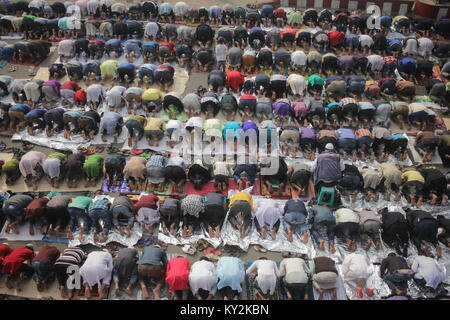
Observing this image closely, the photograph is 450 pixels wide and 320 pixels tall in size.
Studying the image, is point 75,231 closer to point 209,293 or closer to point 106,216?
point 106,216

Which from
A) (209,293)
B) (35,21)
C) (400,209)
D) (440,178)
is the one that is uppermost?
(35,21)

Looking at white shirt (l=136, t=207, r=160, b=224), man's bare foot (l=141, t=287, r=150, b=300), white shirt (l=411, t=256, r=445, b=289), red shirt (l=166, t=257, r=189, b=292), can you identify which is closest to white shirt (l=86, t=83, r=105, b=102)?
Result: white shirt (l=136, t=207, r=160, b=224)

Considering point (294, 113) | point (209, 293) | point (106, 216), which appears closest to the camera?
point (209, 293)

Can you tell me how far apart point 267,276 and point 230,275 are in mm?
850

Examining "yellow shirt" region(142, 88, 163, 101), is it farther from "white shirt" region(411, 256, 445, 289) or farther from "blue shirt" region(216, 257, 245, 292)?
"white shirt" region(411, 256, 445, 289)

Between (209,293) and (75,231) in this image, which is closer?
(209,293)

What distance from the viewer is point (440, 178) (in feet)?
40.9

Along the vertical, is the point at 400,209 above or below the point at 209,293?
above

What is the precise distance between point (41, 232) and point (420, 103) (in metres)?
13.2

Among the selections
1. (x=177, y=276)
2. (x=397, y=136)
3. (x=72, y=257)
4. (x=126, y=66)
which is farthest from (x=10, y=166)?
(x=397, y=136)

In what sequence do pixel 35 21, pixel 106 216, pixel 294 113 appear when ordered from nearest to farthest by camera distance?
pixel 106 216 → pixel 294 113 → pixel 35 21

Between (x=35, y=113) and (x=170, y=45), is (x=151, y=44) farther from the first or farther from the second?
(x=35, y=113)

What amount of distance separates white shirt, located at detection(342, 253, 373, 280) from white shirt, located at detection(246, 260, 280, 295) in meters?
1.72

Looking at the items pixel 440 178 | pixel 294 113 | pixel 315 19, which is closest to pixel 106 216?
pixel 294 113
